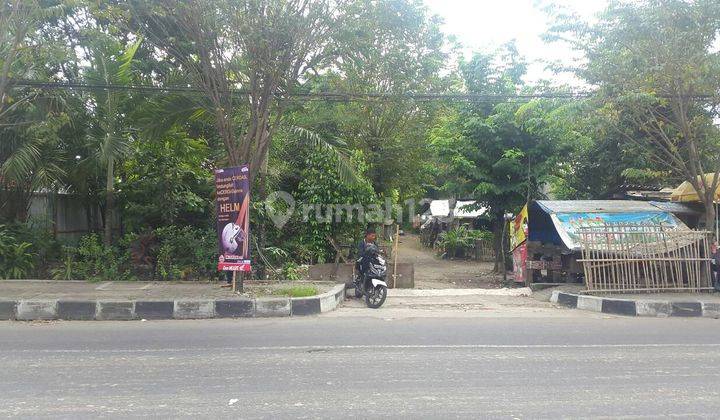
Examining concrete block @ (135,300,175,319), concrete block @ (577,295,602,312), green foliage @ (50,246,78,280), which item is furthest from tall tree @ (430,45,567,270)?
green foliage @ (50,246,78,280)

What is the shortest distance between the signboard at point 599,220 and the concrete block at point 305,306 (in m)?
5.47

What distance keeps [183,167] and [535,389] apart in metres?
10.3

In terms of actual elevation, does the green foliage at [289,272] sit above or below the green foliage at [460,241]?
below

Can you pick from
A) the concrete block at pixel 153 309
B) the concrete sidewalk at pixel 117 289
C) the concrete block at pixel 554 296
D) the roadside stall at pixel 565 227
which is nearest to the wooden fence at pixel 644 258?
the roadside stall at pixel 565 227

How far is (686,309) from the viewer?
32.2 ft

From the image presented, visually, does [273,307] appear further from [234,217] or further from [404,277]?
[404,277]

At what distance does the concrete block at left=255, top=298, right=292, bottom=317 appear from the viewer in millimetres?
9141

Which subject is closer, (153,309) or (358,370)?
(358,370)

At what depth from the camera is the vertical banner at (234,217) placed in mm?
9844

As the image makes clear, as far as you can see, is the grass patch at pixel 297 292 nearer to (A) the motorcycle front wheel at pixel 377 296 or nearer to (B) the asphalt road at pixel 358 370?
(A) the motorcycle front wheel at pixel 377 296

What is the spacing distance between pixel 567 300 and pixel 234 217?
6.32m

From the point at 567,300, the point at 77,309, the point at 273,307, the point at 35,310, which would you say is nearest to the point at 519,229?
the point at 567,300

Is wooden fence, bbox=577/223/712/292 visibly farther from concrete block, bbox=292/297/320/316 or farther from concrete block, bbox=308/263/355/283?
concrete block, bbox=292/297/320/316

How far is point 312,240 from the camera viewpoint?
→ 12.9 metres
